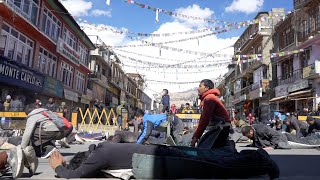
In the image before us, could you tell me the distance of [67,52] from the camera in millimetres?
25812

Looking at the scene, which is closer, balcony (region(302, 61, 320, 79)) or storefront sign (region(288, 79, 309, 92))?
balcony (region(302, 61, 320, 79))

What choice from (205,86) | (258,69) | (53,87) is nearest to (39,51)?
(53,87)

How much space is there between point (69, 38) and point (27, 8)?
28.5 ft

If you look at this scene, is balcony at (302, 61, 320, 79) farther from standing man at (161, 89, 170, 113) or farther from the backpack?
the backpack

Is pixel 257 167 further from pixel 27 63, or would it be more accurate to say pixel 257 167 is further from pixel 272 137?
pixel 27 63

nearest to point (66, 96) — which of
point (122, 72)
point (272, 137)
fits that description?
point (272, 137)

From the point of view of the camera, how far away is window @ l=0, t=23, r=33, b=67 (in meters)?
16.5

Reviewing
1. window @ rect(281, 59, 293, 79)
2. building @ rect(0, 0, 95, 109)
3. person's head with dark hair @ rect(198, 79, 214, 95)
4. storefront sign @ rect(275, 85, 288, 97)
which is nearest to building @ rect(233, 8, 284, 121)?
storefront sign @ rect(275, 85, 288, 97)

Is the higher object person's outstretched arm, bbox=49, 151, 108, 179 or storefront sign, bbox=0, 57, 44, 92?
storefront sign, bbox=0, 57, 44, 92

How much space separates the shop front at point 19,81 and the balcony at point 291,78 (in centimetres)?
2114

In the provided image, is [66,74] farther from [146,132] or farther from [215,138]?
[215,138]

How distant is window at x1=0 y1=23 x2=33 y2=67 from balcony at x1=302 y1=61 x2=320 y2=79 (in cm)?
2044

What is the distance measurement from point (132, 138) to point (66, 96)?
1963 centimetres

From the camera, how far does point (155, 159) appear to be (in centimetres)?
344
